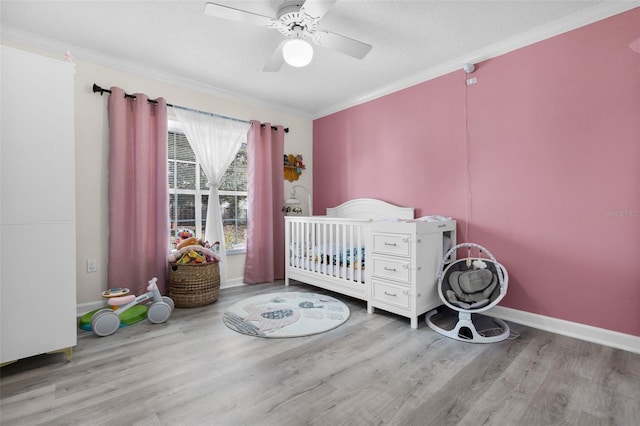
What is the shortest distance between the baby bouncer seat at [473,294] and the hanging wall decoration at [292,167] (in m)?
2.30

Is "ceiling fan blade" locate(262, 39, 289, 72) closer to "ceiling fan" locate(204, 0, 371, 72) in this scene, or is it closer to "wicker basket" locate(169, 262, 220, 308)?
"ceiling fan" locate(204, 0, 371, 72)

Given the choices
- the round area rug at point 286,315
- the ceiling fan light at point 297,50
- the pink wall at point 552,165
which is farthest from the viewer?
the round area rug at point 286,315

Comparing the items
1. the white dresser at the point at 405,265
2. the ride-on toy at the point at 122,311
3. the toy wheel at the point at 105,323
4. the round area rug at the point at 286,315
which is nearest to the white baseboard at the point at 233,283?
the round area rug at the point at 286,315

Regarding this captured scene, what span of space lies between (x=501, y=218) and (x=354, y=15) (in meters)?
1.95

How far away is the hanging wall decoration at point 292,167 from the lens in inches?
156

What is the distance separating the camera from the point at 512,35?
231cm

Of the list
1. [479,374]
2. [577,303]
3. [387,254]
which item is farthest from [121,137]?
[577,303]

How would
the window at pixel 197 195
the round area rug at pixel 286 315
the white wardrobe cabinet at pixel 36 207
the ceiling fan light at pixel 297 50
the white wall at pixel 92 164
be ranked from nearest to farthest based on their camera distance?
1. the white wardrobe cabinet at pixel 36 207
2. the ceiling fan light at pixel 297 50
3. the round area rug at pixel 286 315
4. the white wall at pixel 92 164
5. the window at pixel 197 195

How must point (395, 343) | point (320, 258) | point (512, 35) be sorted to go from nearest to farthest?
point (395, 343) < point (512, 35) < point (320, 258)

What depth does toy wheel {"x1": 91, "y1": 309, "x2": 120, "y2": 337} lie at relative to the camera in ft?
6.89

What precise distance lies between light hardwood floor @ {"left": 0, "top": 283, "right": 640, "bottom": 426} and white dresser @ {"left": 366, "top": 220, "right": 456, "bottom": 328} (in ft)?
0.86

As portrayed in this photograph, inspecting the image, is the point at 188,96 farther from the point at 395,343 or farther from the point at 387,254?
the point at 395,343

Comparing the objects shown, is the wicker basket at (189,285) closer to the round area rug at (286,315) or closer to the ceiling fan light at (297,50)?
the round area rug at (286,315)

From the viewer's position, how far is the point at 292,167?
401 cm
